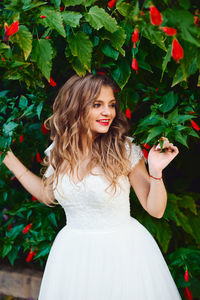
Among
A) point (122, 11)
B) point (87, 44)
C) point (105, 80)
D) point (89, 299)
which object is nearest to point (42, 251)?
point (89, 299)

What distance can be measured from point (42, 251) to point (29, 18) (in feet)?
Answer: 4.63

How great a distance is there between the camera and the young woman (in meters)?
1.58

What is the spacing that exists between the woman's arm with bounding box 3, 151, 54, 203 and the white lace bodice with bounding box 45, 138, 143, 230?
0.24 m

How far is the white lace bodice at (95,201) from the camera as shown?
164 centimetres

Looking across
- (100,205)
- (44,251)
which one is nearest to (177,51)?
(100,205)

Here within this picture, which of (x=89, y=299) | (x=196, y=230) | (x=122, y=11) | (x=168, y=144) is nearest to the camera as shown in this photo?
(x=168, y=144)

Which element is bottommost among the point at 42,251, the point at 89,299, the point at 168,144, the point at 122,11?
the point at 42,251

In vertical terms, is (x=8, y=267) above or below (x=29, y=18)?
below

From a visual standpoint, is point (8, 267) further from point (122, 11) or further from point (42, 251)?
point (122, 11)

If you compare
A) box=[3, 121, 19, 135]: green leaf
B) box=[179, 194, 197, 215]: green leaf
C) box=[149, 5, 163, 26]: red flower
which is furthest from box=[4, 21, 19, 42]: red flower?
box=[179, 194, 197, 215]: green leaf

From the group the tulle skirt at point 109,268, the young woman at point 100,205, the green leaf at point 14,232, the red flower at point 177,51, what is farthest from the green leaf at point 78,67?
the green leaf at point 14,232

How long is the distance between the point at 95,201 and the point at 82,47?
2.45 feet

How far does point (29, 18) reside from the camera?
1419 millimetres

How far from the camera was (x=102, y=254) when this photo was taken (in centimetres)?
161
